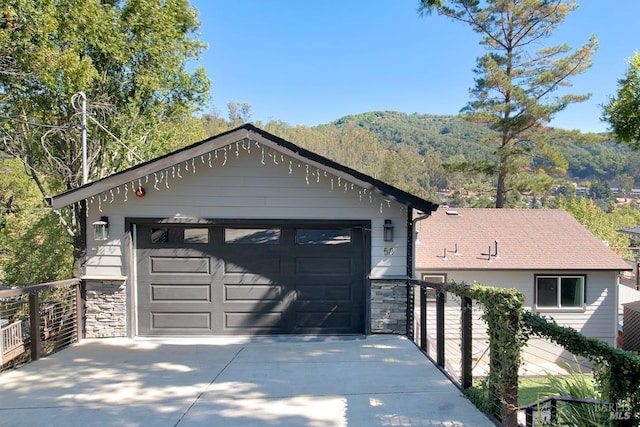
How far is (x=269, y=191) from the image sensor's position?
6.27 m

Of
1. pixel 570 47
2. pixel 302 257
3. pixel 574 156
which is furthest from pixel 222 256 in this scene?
pixel 574 156

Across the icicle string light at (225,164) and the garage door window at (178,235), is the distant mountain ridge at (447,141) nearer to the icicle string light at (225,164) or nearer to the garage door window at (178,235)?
the icicle string light at (225,164)

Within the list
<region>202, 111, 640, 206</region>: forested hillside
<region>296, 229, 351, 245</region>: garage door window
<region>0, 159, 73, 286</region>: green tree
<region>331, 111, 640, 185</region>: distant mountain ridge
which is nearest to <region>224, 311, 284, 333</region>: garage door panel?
<region>296, 229, 351, 245</region>: garage door window

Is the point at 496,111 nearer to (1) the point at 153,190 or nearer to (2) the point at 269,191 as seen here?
(2) the point at 269,191

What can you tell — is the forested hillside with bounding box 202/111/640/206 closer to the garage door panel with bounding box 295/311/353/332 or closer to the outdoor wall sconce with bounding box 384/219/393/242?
the outdoor wall sconce with bounding box 384/219/393/242

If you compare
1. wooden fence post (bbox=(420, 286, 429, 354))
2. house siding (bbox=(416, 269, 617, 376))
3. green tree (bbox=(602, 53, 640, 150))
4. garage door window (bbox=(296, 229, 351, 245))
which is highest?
green tree (bbox=(602, 53, 640, 150))

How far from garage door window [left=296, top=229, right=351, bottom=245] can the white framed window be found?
8.53m

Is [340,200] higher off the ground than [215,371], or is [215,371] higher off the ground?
[340,200]

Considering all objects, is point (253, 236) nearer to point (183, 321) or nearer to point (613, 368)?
point (183, 321)

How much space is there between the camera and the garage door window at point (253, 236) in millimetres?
6320

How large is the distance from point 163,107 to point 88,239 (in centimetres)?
739

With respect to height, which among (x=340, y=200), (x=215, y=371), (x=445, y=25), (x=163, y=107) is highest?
(x=445, y=25)

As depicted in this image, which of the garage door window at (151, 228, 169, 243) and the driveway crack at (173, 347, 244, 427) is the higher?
the garage door window at (151, 228, 169, 243)

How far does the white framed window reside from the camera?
38.8 feet
